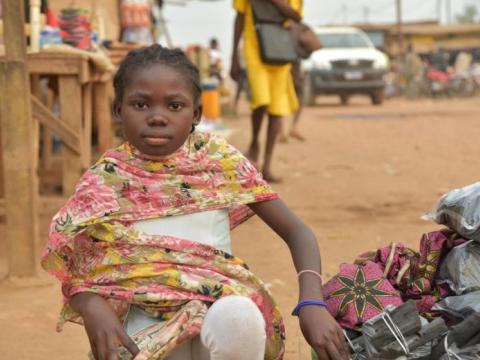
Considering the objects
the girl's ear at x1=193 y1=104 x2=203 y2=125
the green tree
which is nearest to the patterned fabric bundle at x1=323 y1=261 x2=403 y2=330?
the girl's ear at x1=193 y1=104 x2=203 y2=125

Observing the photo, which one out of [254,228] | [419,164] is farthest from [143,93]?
[419,164]

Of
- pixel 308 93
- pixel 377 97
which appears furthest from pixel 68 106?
pixel 377 97

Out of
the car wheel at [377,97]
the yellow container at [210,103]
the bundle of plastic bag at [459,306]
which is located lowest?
the car wheel at [377,97]

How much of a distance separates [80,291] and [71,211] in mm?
211

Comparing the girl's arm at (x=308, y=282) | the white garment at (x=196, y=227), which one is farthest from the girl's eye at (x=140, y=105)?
the girl's arm at (x=308, y=282)

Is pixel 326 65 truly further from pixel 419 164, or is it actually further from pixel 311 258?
pixel 311 258

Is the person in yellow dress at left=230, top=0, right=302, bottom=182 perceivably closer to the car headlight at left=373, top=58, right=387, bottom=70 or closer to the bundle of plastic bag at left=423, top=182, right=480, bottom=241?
the bundle of plastic bag at left=423, top=182, right=480, bottom=241

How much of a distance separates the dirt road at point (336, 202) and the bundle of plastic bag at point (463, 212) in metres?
0.79

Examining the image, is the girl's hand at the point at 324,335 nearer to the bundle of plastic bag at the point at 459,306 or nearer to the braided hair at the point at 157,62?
the bundle of plastic bag at the point at 459,306

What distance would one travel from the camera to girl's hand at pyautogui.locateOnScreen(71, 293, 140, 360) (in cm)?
222

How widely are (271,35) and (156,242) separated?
511 cm

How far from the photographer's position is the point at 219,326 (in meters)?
2.16

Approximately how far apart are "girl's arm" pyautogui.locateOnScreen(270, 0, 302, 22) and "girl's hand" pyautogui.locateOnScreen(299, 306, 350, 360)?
5395mm

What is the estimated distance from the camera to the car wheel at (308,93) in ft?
77.8
